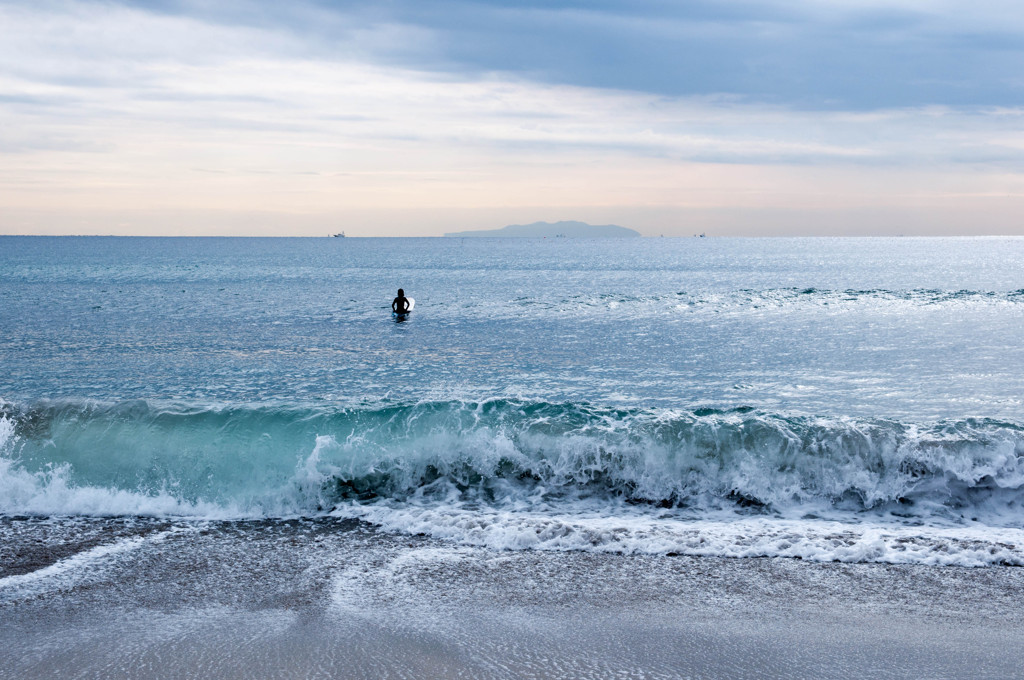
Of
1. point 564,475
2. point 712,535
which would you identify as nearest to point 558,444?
point 564,475

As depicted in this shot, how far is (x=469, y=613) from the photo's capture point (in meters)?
6.73

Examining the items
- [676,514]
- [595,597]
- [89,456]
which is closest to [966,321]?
[676,514]

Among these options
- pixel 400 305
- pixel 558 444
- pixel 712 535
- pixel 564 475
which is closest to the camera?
pixel 712 535

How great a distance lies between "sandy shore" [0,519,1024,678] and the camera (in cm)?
577

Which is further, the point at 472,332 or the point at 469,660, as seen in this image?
the point at 472,332

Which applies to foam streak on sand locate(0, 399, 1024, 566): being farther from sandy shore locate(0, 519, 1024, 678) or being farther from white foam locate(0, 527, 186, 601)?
white foam locate(0, 527, 186, 601)

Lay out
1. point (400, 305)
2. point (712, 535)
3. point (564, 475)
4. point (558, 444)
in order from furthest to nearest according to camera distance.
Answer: point (400, 305) → point (558, 444) → point (564, 475) → point (712, 535)

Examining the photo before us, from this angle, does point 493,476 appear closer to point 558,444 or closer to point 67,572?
point 558,444

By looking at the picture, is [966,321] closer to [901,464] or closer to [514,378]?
[514,378]

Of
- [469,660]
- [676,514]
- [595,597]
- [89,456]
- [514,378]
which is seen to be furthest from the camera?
[514,378]

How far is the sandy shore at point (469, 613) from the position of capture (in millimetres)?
5773

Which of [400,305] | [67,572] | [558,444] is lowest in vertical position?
[67,572]

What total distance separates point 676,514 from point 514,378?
10242 mm

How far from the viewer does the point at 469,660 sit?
5848 millimetres
